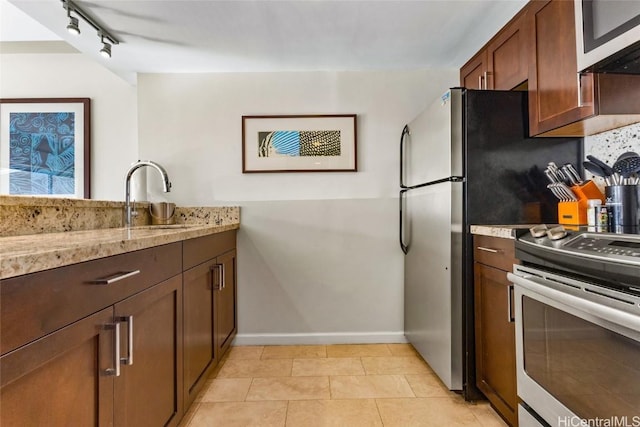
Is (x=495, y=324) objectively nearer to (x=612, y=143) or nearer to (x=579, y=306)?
(x=579, y=306)

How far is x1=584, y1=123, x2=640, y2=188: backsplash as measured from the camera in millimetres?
1717

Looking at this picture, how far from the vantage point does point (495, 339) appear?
1.67m

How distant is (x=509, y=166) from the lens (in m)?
1.86

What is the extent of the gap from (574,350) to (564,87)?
1134mm

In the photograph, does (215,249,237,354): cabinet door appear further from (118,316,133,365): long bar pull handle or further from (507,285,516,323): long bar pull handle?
(507,285,516,323): long bar pull handle

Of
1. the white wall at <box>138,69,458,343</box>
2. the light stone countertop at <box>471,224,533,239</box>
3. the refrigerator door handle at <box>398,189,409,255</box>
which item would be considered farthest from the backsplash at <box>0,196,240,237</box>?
the light stone countertop at <box>471,224,533,239</box>

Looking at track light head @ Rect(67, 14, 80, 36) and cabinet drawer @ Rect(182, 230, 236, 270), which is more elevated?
track light head @ Rect(67, 14, 80, 36)

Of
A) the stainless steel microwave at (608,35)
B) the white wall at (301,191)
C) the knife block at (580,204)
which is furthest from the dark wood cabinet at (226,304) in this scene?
the stainless steel microwave at (608,35)

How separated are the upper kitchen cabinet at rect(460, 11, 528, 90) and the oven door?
1.13 m

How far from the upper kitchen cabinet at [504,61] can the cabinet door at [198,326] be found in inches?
→ 78.8

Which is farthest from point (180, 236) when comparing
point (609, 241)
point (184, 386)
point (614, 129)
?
point (614, 129)

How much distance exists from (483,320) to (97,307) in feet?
5.51

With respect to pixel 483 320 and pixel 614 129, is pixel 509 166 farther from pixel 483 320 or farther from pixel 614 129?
pixel 483 320

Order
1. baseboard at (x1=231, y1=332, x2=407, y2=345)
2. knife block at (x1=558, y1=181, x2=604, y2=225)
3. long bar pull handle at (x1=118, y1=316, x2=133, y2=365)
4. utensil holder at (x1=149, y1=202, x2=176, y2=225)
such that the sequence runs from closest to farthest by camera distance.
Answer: long bar pull handle at (x1=118, y1=316, x2=133, y2=365), knife block at (x1=558, y1=181, x2=604, y2=225), utensil holder at (x1=149, y1=202, x2=176, y2=225), baseboard at (x1=231, y1=332, x2=407, y2=345)
